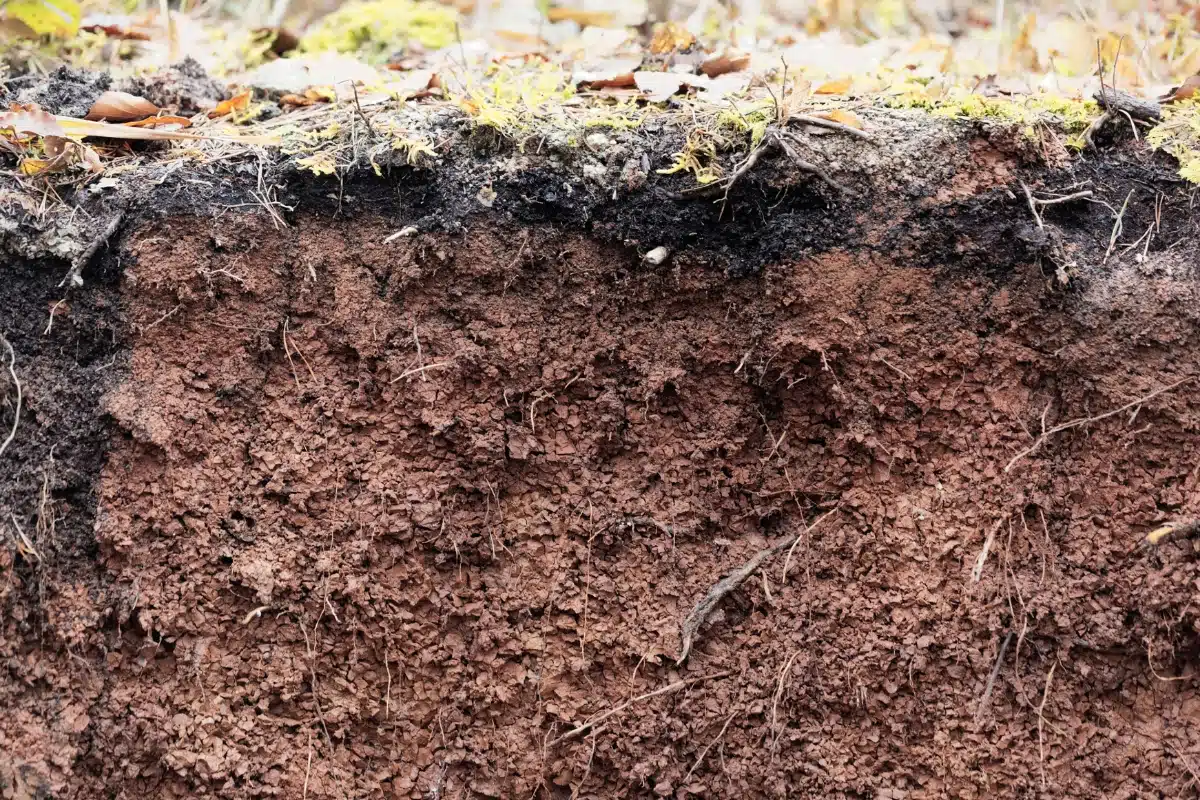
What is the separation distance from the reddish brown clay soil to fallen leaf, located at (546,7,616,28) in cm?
154

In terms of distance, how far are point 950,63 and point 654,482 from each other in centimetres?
186

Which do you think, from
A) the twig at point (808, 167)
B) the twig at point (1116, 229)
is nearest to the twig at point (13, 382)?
the twig at point (808, 167)

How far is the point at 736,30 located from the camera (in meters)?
3.31

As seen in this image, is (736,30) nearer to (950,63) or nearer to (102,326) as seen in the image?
(950,63)

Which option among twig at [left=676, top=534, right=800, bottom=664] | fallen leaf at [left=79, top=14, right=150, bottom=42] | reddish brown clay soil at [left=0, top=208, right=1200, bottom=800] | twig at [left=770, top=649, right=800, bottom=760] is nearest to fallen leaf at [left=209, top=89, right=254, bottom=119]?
reddish brown clay soil at [left=0, top=208, right=1200, bottom=800]

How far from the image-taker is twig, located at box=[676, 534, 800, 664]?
231cm

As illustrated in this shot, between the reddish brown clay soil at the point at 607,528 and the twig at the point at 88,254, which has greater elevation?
the twig at the point at 88,254

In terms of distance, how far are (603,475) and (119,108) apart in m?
1.81

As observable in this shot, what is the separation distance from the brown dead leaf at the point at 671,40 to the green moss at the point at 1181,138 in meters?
1.44

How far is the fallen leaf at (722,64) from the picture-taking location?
276cm

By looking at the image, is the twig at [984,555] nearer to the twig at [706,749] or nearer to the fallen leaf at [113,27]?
the twig at [706,749]

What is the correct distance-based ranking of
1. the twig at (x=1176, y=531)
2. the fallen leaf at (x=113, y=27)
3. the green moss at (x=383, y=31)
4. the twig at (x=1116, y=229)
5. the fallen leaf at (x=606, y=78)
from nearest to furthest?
the twig at (x=1176, y=531)
the twig at (x=1116, y=229)
the fallen leaf at (x=606, y=78)
the fallen leaf at (x=113, y=27)
the green moss at (x=383, y=31)

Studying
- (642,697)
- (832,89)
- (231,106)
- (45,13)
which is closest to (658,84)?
(832,89)

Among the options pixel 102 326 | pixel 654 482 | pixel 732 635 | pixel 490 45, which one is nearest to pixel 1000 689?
pixel 732 635
